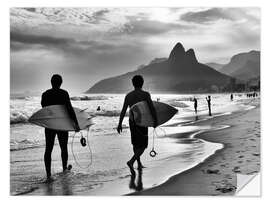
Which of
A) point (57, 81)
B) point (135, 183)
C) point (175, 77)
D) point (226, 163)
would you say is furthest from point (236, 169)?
point (57, 81)

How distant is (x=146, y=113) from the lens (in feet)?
12.6

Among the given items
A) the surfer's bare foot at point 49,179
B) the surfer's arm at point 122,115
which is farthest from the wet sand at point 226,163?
the surfer's bare foot at point 49,179

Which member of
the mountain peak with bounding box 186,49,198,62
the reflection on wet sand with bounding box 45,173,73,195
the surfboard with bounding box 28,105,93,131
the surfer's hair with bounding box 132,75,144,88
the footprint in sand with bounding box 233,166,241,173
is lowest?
the reflection on wet sand with bounding box 45,173,73,195

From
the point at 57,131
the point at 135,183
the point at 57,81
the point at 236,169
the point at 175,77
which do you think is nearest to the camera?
the point at 135,183

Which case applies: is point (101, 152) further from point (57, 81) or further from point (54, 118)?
point (57, 81)

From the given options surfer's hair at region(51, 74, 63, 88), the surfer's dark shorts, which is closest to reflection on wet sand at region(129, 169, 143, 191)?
the surfer's dark shorts

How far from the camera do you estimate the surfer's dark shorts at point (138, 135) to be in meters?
3.81

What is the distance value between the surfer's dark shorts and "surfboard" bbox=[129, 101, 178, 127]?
1.7 inches

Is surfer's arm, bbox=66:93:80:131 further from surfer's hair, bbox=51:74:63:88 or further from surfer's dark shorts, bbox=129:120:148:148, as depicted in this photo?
surfer's dark shorts, bbox=129:120:148:148

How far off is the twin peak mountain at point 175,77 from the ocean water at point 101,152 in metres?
0.12

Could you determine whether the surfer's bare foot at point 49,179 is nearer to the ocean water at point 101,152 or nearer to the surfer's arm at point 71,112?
the ocean water at point 101,152

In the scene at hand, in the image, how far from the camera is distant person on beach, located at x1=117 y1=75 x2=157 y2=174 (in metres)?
3.80

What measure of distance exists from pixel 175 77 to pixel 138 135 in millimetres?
821

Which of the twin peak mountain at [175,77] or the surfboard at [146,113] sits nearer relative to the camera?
the surfboard at [146,113]
